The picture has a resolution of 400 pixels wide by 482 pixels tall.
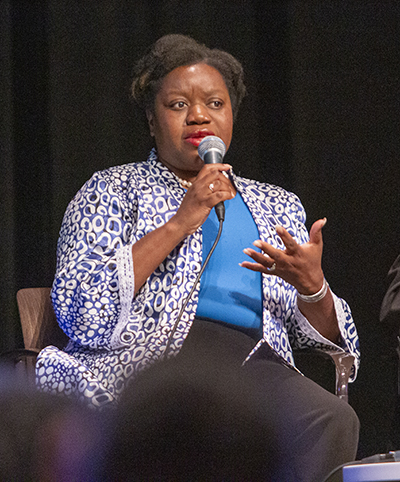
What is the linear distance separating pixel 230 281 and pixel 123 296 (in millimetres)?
291

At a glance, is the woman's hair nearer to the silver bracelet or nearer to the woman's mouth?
the woman's mouth

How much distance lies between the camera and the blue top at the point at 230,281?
5.72 feet

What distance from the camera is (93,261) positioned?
170 cm

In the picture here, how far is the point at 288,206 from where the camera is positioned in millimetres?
2094

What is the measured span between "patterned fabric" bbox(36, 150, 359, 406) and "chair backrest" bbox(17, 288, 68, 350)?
0.31ft

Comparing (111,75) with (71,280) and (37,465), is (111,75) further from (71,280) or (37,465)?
(37,465)

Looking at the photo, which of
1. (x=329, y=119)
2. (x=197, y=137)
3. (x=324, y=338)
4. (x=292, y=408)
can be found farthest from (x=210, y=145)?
(x=329, y=119)

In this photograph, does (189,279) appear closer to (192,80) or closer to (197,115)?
(197,115)

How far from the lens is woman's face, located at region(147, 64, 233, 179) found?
6.36 ft

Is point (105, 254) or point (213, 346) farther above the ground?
point (105, 254)

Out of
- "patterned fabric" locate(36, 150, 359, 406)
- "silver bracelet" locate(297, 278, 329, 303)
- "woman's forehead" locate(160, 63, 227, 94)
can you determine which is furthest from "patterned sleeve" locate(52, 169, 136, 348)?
"silver bracelet" locate(297, 278, 329, 303)

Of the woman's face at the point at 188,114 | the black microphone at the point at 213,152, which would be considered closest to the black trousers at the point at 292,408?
the black microphone at the point at 213,152

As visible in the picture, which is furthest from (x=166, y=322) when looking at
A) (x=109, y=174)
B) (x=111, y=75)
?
(x=111, y=75)

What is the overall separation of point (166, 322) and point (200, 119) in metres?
0.59
